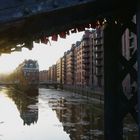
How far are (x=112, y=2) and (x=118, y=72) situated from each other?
4.59 ft

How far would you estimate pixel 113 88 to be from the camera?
7.80 m

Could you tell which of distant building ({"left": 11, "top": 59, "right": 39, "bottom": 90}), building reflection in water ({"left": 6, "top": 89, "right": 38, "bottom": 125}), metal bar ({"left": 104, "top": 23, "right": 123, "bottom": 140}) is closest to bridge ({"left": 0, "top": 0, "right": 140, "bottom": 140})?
metal bar ({"left": 104, "top": 23, "right": 123, "bottom": 140})

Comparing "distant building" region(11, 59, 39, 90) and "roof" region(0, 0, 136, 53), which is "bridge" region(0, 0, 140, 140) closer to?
"roof" region(0, 0, 136, 53)

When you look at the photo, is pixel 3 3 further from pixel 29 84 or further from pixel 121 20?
pixel 29 84

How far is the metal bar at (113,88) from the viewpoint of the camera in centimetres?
774

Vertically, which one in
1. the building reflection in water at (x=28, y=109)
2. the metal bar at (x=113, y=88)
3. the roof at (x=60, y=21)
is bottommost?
the building reflection in water at (x=28, y=109)

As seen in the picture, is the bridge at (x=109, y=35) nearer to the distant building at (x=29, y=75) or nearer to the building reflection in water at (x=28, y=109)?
the building reflection in water at (x=28, y=109)

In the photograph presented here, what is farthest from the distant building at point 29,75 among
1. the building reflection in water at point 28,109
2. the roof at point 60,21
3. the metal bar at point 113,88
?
the metal bar at point 113,88

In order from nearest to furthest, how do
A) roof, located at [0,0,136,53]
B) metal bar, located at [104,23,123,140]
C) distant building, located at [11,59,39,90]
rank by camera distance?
roof, located at [0,0,136,53]
metal bar, located at [104,23,123,140]
distant building, located at [11,59,39,90]

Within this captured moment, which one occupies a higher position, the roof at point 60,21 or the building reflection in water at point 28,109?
the roof at point 60,21

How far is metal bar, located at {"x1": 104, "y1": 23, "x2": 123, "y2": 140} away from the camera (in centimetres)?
774

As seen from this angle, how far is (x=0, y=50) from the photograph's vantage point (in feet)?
28.1

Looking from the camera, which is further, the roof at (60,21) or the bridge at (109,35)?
the bridge at (109,35)

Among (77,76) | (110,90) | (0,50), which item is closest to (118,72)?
(110,90)
